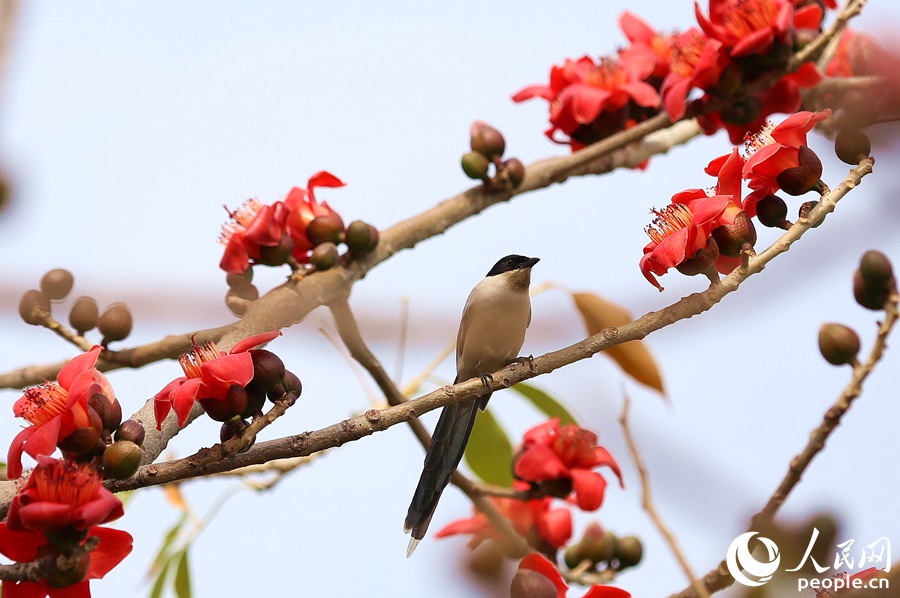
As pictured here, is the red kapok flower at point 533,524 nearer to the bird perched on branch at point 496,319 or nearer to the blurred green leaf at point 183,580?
the bird perched on branch at point 496,319

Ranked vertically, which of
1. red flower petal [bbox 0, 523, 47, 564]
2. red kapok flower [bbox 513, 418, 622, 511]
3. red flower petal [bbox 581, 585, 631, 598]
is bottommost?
red kapok flower [bbox 513, 418, 622, 511]

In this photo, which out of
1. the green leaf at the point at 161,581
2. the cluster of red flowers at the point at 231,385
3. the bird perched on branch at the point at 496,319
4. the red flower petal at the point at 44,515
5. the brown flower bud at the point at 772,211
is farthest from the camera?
the bird perched on branch at the point at 496,319

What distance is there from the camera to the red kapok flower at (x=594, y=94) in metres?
3.20

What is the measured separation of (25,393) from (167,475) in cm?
42

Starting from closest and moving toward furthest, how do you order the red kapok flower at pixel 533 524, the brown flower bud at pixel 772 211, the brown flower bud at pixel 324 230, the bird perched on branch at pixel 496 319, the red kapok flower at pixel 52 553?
the red kapok flower at pixel 52 553 < the brown flower bud at pixel 772 211 < the brown flower bud at pixel 324 230 < the red kapok flower at pixel 533 524 < the bird perched on branch at pixel 496 319

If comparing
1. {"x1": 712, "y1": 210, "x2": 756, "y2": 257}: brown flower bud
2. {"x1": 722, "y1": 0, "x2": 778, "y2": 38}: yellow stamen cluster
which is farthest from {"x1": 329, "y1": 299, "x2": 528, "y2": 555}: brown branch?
{"x1": 722, "y1": 0, "x2": 778, "y2": 38}: yellow stamen cluster

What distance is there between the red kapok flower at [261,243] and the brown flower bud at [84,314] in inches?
13.3

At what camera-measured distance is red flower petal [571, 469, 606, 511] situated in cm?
279

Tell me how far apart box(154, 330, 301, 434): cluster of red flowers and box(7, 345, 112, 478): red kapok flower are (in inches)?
4.6

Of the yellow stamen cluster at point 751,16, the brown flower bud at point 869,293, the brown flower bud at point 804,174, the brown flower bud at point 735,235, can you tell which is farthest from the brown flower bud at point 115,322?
the yellow stamen cluster at point 751,16

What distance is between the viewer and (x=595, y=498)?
9.19ft

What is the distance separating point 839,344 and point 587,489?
2.83ft

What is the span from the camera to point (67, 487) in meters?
1.60

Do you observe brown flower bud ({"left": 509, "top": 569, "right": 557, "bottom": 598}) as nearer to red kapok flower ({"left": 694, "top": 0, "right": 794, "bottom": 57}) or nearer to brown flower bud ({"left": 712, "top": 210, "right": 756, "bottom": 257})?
brown flower bud ({"left": 712, "top": 210, "right": 756, "bottom": 257})
